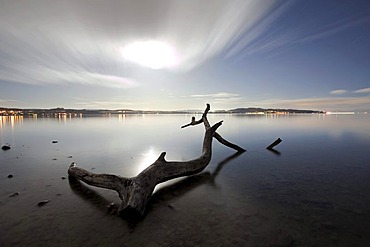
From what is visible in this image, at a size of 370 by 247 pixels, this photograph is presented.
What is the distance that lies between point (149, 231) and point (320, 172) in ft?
31.8

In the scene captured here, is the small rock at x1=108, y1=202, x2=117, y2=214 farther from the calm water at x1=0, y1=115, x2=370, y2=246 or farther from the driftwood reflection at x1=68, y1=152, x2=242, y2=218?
the calm water at x1=0, y1=115, x2=370, y2=246

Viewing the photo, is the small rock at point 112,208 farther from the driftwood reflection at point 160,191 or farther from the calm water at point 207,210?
the calm water at point 207,210

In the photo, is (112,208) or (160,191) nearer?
(112,208)

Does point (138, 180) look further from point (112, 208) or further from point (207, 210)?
point (207, 210)

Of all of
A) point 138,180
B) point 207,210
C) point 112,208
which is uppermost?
point 138,180

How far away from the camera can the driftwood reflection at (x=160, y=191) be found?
651cm

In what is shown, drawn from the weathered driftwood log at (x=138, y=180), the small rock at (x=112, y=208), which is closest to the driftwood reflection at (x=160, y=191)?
the small rock at (x=112, y=208)

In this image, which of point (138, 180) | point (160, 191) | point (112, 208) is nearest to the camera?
point (112, 208)

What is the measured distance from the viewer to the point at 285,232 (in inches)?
198

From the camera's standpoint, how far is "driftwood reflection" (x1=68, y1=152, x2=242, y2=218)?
6513mm

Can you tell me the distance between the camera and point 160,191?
7750mm

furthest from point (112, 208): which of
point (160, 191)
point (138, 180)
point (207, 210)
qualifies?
point (207, 210)

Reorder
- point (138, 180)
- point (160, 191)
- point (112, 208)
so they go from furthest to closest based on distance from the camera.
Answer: point (160, 191)
point (138, 180)
point (112, 208)

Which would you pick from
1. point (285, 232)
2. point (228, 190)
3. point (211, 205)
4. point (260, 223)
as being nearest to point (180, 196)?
point (211, 205)
